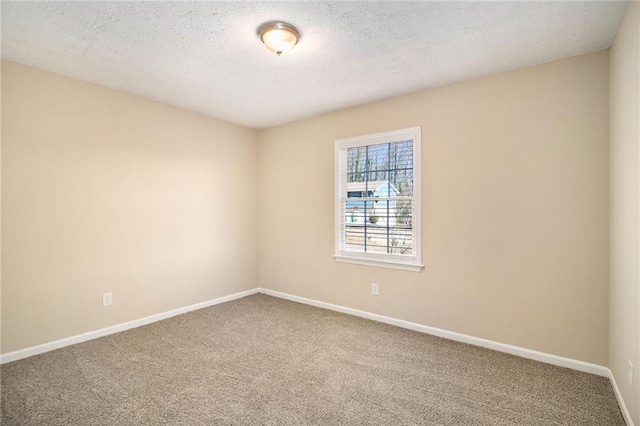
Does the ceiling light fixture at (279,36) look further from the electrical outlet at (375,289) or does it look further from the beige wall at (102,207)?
the electrical outlet at (375,289)

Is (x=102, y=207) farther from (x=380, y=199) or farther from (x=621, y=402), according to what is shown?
(x=621, y=402)

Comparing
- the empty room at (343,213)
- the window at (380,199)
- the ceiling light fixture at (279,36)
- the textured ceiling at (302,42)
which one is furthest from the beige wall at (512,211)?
the ceiling light fixture at (279,36)

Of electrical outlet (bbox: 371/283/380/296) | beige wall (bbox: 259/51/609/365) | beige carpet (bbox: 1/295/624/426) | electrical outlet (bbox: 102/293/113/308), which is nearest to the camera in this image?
beige carpet (bbox: 1/295/624/426)

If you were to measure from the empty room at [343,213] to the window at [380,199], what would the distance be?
3 cm

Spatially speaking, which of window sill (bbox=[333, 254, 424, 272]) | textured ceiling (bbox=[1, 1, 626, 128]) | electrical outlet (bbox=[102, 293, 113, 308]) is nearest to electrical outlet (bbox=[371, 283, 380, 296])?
window sill (bbox=[333, 254, 424, 272])

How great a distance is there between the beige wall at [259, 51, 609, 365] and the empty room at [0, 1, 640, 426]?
0.06 feet

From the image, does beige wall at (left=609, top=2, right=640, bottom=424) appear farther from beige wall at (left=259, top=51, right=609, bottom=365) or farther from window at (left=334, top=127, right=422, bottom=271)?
window at (left=334, top=127, right=422, bottom=271)

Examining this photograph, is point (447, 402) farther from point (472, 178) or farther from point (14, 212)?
point (14, 212)

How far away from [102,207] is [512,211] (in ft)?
13.1

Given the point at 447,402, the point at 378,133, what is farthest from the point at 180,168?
the point at 447,402

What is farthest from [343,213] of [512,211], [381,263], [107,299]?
[107,299]

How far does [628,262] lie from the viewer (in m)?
1.93

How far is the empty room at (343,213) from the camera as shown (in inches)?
81.0

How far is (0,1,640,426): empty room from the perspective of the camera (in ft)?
6.75
